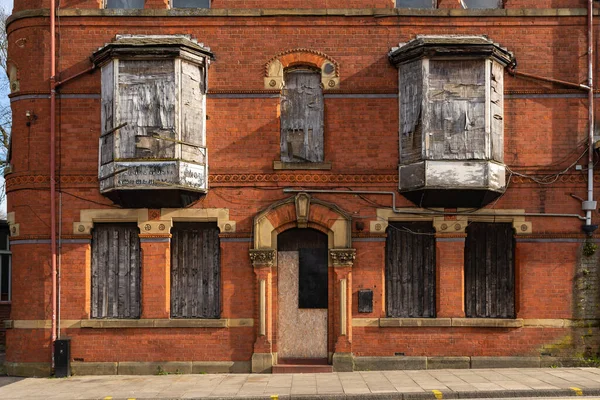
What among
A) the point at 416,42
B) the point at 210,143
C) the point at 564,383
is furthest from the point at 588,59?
the point at 210,143

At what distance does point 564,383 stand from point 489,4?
8608mm

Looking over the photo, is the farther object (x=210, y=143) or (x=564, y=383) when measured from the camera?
(x=210, y=143)

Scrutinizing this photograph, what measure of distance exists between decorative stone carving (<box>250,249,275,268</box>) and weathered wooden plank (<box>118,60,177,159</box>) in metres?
2.94

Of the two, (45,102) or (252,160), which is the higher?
(45,102)

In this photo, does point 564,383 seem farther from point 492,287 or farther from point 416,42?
point 416,42

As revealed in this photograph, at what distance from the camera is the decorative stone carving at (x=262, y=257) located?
14.7 metres

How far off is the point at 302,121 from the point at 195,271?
417 centimetres

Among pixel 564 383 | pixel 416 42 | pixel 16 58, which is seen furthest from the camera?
pixel 16 58

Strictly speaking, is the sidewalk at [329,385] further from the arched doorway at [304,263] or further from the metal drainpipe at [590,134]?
the metal drainpipe at [590,134]

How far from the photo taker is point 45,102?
15125 mm

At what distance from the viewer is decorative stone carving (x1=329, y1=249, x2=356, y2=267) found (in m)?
14.7

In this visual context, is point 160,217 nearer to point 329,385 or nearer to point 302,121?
point 302,121

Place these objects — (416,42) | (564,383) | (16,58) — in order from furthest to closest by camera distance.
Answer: (16,58) < (416,42) < (564,383)

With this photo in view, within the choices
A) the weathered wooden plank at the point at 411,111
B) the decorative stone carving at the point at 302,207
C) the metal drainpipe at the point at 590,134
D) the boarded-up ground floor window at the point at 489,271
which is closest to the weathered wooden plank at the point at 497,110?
the weathered wooden plank at the point at 411,111
